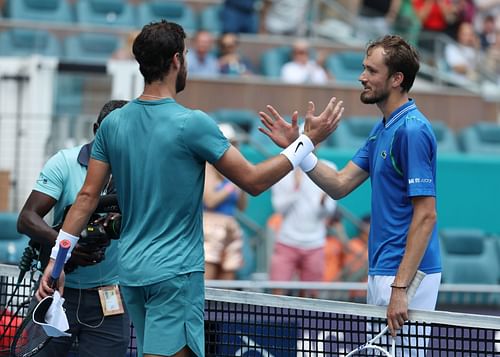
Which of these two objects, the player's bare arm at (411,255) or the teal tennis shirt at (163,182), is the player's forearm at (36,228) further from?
the player's bare arm at (411,255)

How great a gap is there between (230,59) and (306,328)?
10204 mm

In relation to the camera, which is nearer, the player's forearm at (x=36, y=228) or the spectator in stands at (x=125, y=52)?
the player's forearm at (x=36, y=228)

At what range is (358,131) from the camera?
14070mm

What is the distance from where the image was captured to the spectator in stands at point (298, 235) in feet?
36.0

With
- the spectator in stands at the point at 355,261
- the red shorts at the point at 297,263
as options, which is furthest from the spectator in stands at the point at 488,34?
the red shorts at the point at 297,263

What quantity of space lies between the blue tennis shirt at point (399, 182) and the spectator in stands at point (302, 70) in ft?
32.4

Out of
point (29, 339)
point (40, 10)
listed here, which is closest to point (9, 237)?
point (29, 339)

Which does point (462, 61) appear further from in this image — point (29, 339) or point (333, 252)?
point (29, 339)

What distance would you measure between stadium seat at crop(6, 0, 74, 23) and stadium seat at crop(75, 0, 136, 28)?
0.78 feet

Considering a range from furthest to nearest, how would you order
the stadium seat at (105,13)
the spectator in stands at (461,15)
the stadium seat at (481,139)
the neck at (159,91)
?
the spectator in stands at (461,15), the stadium seat at (105,13), the stadium seat at (481,139), the neck at (159,91)

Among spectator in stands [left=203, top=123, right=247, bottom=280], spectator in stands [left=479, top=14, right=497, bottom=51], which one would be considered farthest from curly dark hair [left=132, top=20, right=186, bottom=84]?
spectator in stands [left=479, top=14, right=497, bottom=51]

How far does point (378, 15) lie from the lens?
18000 millimetres

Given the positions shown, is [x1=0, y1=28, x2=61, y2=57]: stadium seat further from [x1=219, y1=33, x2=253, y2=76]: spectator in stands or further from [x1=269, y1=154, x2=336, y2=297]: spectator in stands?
[x1=269, y1=154, x2=336, y2=297]: spectator in stands

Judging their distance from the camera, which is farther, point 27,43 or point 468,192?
point 27,43
